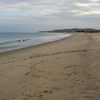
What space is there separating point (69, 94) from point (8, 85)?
2185mm

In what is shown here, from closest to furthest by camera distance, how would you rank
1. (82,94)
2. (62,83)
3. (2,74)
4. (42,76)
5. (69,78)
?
(82,94)
(62,83)
(69,78)
(42,76)
(2,74)

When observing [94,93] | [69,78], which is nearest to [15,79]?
[69,78]

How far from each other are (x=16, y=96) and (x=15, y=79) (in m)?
2.04

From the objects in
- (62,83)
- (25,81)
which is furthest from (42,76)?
(62,83)

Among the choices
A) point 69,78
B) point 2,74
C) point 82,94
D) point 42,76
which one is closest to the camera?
point 82,94

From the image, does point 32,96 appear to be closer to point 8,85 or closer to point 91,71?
point 8,85

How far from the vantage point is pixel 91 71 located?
30.2 ft

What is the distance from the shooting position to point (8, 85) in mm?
7988

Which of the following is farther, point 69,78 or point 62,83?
→ point 69,78

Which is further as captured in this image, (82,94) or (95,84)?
(95,84)

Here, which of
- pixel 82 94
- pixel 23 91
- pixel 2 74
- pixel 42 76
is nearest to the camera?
pixel 82 94

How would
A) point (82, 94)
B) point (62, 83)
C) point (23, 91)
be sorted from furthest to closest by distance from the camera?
point (62, 83)
point (23, 91)
point (82, 94)

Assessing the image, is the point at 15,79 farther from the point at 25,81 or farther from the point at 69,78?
the point at 69,78

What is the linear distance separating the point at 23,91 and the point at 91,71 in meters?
2.94
